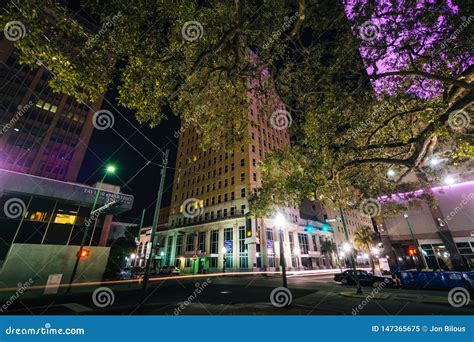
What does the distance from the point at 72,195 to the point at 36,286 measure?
837 cm

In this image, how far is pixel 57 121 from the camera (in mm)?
43719

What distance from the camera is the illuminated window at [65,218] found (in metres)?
20.8

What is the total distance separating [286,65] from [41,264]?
23.7 meters

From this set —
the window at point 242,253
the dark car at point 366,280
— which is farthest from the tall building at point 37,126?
the dark car at point 366,280

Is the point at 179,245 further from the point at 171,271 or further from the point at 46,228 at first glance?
the point at 46,228

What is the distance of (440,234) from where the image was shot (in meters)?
22.8

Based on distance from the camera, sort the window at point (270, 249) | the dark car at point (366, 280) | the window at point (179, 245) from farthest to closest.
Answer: the window at point (179, 245) < the window at point (270, 249) < the dark car at point (366, 280)

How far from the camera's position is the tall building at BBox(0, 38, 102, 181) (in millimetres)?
38156

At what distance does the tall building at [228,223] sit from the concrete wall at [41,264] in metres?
21.9

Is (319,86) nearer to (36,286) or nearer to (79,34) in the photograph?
(79,34)

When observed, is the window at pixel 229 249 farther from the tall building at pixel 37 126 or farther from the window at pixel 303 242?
the tall building at pixel 37 126

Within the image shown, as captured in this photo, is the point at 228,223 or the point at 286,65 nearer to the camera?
the point at 286,65

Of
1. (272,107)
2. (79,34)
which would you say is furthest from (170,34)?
(272,107)

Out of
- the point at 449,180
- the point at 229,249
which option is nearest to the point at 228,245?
the point at 229,249
